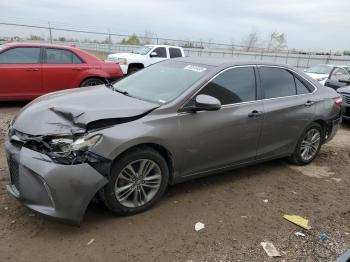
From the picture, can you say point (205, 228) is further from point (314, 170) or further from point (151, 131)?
point (314, 170)

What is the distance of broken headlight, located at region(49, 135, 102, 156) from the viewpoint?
3299 mm

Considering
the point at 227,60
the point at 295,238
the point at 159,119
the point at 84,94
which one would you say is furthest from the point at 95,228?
the point at 227,60

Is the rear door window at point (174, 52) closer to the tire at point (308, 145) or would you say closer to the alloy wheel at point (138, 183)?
the tire at point (308, 145)

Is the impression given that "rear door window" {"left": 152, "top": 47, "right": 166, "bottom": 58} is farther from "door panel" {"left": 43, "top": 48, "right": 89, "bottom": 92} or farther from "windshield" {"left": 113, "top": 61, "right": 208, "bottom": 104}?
"windshield" {"left": 113, "top": 61, "right": 208, "bottom": 104}

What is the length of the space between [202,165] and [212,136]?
0.36m

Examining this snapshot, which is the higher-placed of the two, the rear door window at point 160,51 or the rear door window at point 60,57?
the rear door window at point 60,57

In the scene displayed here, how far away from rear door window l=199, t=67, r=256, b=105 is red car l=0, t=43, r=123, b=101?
17.0ft

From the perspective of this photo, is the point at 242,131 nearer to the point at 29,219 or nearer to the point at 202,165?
the point at 202,165

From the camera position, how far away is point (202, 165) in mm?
4250

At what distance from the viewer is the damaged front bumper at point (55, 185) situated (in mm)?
3172

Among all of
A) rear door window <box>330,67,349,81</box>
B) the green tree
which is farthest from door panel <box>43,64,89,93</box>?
the green tree

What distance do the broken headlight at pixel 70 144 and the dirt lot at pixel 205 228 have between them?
804 mm

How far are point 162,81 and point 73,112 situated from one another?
1.32 m

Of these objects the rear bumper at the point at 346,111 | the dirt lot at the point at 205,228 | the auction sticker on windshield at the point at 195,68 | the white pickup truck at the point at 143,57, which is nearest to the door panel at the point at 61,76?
the dirt lot at the point at 205,228
